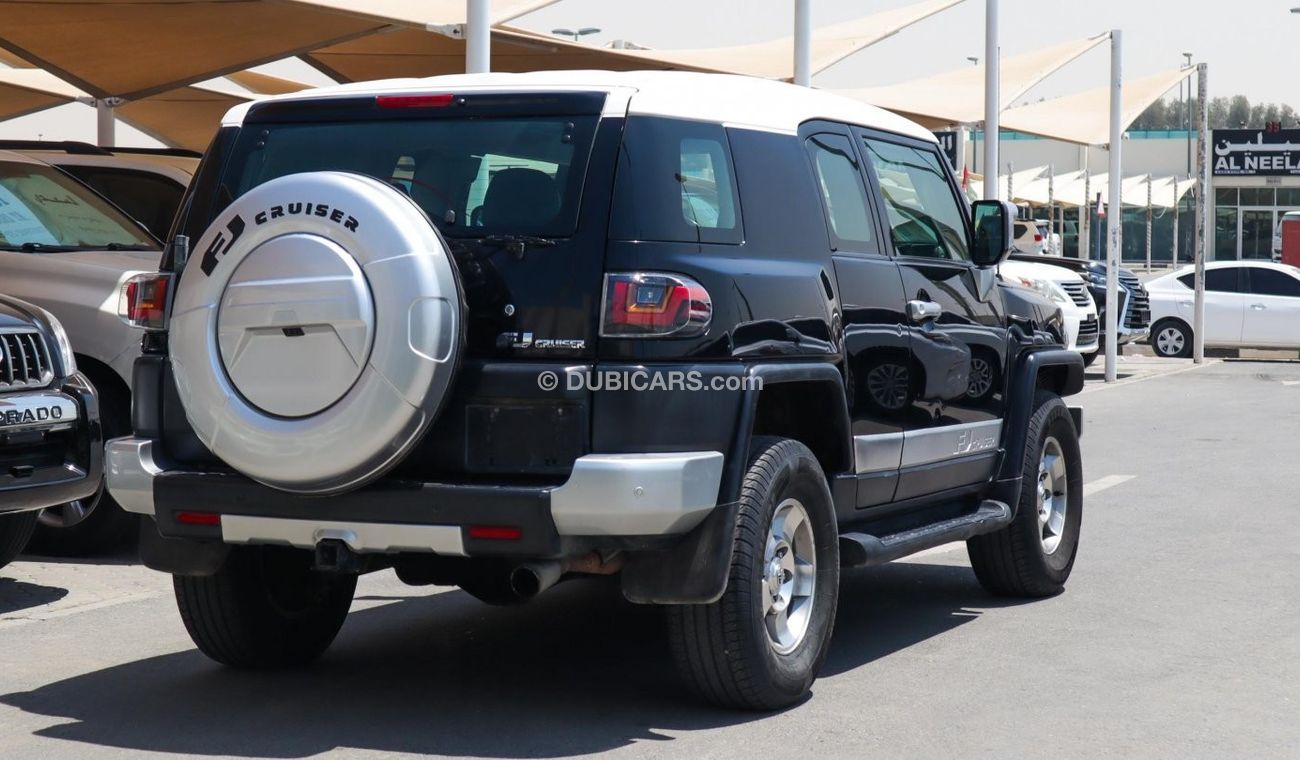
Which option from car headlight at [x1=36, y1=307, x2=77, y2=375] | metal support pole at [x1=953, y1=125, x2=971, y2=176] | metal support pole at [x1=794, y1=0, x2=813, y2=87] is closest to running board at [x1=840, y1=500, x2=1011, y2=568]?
car headlight at [x1=36, y1=307, x2=77, y2=375]

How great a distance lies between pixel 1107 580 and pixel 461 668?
135 inches

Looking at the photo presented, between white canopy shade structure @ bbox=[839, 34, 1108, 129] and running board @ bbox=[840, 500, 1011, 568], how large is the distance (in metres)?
21.5

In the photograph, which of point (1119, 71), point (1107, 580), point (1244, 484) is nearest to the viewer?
point (1107, 580)

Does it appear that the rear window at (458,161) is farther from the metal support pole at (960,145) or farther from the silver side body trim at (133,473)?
the metal support pole at (960,145)

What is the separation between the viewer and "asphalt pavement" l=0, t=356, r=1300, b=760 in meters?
5.36

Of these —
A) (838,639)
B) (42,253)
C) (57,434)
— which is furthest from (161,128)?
(838,639)

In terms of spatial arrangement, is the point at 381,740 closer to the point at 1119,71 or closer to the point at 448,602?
the point at 448,602

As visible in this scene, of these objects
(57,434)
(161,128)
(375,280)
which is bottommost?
(57,434)

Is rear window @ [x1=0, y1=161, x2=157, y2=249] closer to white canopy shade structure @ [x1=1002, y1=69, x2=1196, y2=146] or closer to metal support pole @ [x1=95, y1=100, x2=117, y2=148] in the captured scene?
metal support pole @ [x1=95, y1=100, x2=117, y2=148]

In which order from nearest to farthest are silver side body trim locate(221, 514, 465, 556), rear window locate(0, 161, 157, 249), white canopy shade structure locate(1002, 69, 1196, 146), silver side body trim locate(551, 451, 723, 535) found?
silver side body trim locate(551, 451, 723, 535) → silver side body trim locate(221, 514, 465, 556) → rear window locate(0, 161, 157, 249) → white canopy shade structure locate(1002, 69, 1196, 146)

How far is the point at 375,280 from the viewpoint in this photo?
5.12 metres

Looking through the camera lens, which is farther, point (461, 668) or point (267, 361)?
point (461, 668)

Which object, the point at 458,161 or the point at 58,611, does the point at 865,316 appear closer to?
the point at 458,161

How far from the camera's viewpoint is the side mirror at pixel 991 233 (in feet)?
24.5
